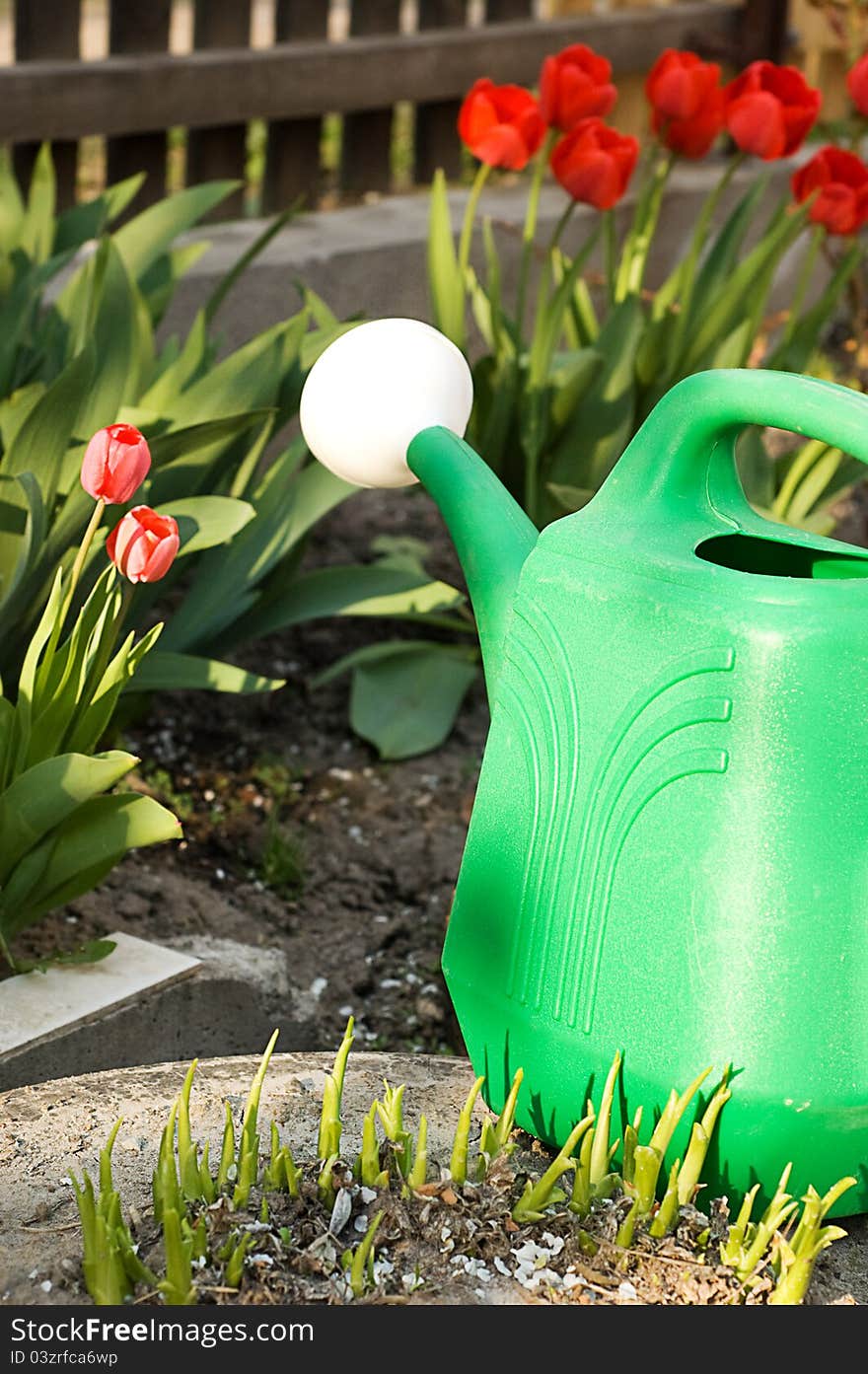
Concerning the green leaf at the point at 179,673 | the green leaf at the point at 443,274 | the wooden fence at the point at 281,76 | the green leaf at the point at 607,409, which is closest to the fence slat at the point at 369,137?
the wooden fence at the point at 281,76

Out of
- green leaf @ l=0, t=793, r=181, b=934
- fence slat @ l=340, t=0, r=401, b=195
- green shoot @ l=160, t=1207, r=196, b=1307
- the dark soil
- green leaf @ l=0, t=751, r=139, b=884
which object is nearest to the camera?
green shoot @ l=160, t=1207, r=196, b=1307

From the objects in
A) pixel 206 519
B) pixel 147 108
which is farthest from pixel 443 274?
pixel 147 108

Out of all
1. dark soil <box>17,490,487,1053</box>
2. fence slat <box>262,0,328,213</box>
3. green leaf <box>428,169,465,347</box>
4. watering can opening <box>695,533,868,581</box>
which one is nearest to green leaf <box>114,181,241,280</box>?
green leaf <box>428,169,465,347</box>

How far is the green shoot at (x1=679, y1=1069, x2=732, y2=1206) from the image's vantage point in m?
1.06

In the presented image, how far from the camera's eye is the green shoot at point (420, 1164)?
1.09 m

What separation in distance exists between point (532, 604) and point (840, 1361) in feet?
1.73

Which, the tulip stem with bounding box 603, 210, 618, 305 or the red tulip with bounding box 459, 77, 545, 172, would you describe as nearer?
the red tulip with bounding box 459, 77, 545, 172

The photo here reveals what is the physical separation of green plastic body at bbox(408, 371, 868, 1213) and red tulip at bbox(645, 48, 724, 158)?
143 cm

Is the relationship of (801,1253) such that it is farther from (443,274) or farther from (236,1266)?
(443,274)

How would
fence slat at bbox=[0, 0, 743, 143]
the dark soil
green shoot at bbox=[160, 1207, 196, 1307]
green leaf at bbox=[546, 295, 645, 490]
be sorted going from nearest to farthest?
green shoot at bbox=[160, 1207, 196, 1307]
the dark soil
green leaf at bbox=[546, 295, 645, 490]
fence slat at bbox=[0, 0, 743, 143]

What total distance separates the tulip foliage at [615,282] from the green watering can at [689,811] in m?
1.21

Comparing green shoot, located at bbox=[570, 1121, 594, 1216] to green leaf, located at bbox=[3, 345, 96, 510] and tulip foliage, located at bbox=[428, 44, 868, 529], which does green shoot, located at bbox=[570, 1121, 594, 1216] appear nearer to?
green leaf, located at bbox=[3, 345, 96, 510]

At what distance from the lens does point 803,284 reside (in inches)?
109

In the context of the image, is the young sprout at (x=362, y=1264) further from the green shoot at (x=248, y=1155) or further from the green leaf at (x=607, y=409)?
the green leaf at (x=607, y=409)
